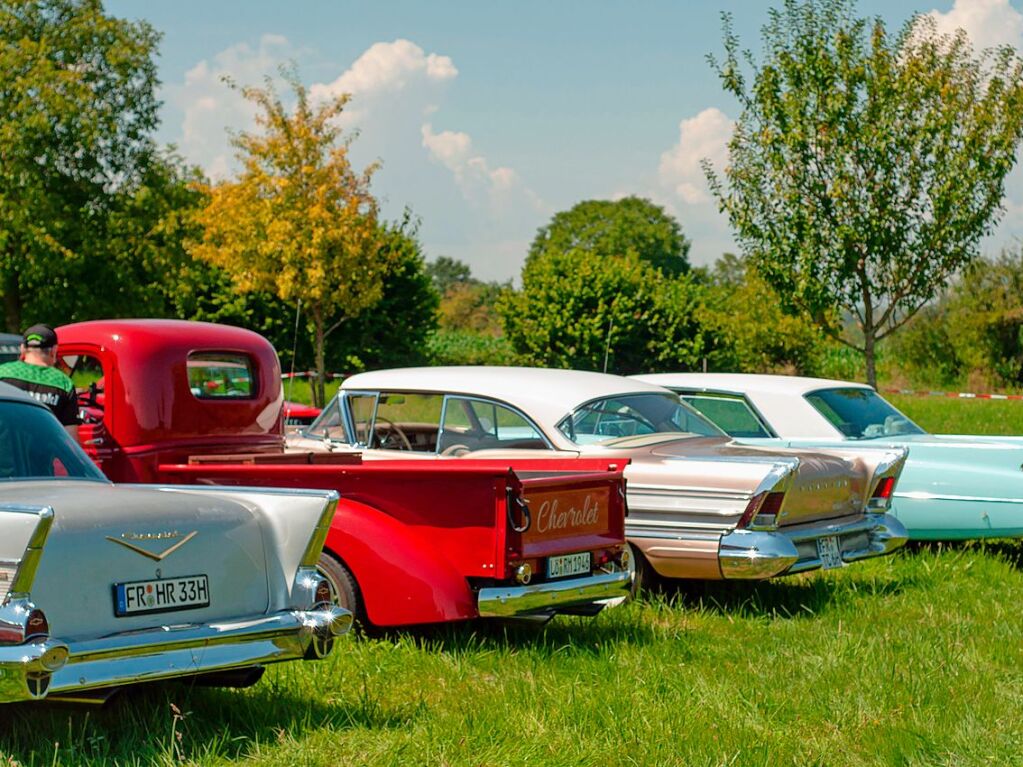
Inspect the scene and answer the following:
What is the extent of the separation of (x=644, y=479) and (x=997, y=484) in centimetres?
341

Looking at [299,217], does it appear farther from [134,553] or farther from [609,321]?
[134,553]

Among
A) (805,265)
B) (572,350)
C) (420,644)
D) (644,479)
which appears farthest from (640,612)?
(572,350)

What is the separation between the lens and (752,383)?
1210 centimetres

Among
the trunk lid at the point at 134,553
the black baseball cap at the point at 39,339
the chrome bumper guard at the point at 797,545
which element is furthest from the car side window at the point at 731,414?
the trunk lid at the point at 134,553

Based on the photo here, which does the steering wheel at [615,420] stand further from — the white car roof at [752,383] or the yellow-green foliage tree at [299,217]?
the yellow-green foliage tree at [299,217]

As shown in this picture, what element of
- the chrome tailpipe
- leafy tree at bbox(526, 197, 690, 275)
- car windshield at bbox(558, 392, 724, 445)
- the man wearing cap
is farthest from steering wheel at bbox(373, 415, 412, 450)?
leafy tree at bbox(526, 197, 690, 275)

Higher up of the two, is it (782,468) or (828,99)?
(828,99)

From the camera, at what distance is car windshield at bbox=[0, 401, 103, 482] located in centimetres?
572

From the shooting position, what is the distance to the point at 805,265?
67.2ft

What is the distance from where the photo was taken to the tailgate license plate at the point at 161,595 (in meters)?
4.93

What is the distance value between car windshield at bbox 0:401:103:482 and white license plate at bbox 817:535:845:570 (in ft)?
15.9

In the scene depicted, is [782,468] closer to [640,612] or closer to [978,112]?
[640,612]

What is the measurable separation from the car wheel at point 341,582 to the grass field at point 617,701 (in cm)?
23

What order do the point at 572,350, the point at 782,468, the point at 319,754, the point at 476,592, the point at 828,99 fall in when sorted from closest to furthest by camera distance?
the point at 319,754 < the point at 476,592 < the point at 782,468 < the point at 828,99 < the point at 572,350
